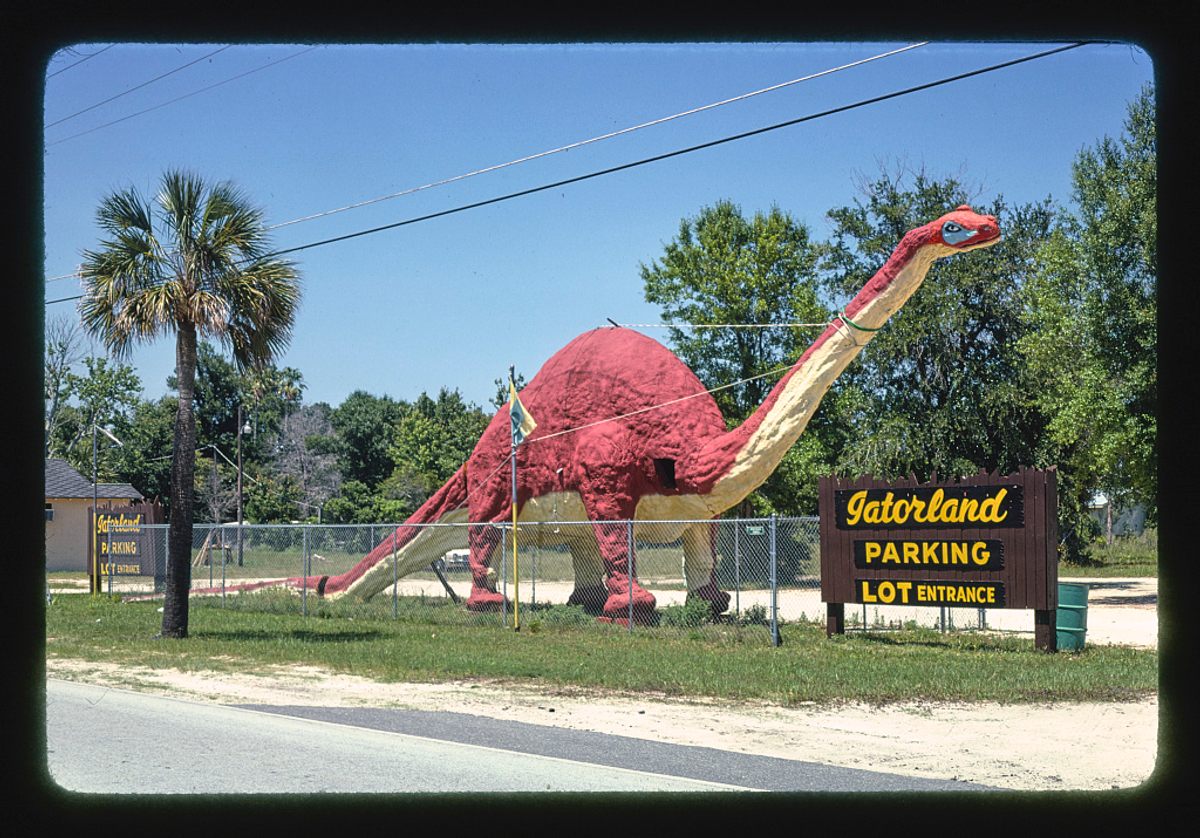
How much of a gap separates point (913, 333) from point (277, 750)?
82.3ft

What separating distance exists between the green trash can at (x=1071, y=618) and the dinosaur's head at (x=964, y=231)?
15.9 feet

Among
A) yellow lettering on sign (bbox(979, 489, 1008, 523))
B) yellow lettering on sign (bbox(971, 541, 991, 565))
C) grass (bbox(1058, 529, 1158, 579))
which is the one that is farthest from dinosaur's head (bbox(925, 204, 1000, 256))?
grass (bbox(1058, 529, 1158, 579))

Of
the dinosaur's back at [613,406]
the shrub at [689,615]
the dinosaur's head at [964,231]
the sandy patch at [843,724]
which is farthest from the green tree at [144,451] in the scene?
the dinosaur's head at [964,231]

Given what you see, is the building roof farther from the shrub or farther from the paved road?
the paved road

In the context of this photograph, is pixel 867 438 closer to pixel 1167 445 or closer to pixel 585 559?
pixel 585 559

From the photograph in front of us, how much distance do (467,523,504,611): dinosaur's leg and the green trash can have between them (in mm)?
10193

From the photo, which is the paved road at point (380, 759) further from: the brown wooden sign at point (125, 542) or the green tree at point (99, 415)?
the green tree at point (99, 415)

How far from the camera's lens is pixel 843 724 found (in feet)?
35.0

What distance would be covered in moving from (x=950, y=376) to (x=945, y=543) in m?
16.5

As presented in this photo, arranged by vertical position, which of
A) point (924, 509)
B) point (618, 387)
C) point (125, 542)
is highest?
point (618, 387)

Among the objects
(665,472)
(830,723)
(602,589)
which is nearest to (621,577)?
(665,472)

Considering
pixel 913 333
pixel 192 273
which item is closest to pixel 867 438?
pixel 913 333

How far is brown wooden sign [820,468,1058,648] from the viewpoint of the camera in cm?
1496

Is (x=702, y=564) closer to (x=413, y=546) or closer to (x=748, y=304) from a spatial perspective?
(x=413, y=546)
